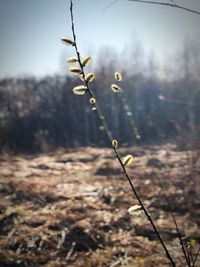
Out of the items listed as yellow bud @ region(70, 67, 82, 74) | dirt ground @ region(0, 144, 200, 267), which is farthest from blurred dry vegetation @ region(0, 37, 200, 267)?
yellow bud @ region(70, 67, 82, 74)

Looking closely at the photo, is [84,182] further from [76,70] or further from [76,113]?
[76,113]

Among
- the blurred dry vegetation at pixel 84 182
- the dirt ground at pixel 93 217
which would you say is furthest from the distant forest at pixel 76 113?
the dirt ground at pixel 93 217

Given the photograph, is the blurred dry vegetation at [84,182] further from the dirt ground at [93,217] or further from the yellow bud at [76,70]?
the yellow bud at [76,70]

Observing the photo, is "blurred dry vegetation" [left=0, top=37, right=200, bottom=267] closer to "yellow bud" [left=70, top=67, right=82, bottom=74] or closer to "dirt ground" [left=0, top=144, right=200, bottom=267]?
"dirt ground" [left=0, top=144, right=200, bottom=267]

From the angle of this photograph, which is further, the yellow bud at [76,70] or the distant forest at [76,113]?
the distant forest at [76,113]

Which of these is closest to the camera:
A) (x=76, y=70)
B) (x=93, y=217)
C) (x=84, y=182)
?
(x=76, y=70)

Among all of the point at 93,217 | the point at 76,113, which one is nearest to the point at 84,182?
the point at 93,217

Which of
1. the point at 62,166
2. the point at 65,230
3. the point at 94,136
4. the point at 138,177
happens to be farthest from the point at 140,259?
the point at 94,136
